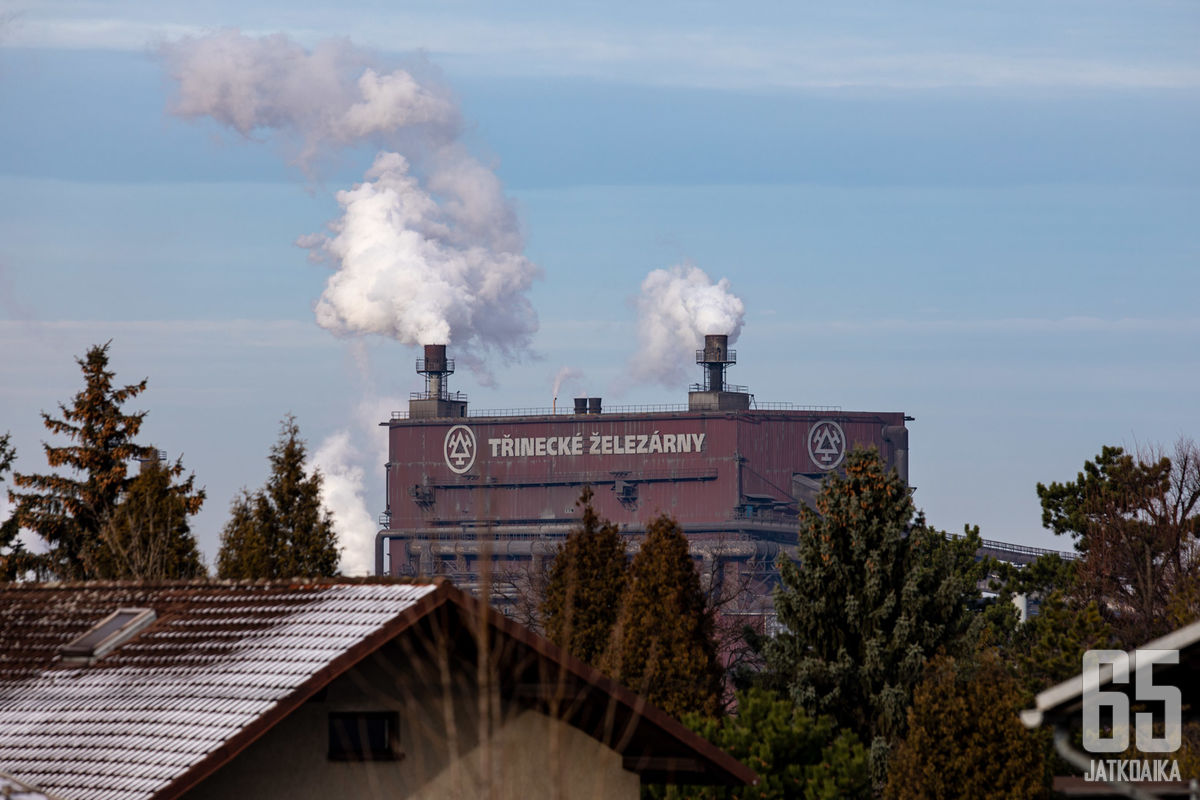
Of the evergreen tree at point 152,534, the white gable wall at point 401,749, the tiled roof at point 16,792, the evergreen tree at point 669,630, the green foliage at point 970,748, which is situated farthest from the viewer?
the evergreen tree at point 152,534

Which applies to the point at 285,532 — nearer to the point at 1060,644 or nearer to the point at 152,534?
the point at 152,534

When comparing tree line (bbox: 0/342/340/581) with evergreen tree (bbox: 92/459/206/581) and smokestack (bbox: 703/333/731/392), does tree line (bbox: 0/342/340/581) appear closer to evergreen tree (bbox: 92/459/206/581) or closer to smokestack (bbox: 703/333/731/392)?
evergreen tree (bbox: 92/459/206/581)

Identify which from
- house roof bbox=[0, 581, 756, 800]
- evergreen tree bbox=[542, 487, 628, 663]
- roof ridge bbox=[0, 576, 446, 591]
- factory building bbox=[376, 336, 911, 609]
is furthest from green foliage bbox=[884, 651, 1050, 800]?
factory building bbox=[376, 336, 911, 609]

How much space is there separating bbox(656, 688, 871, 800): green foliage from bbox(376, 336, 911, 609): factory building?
108 m

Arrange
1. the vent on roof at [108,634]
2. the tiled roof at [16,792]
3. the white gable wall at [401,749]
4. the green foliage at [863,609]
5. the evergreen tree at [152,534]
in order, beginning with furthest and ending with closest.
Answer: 1. the evergreen tree at [152,534]
2. the green foliage at [863,609]
3. the vent on roof at [108,634]
4. the white gable wall at [401,749]
5. the tiled roof at [16,792]

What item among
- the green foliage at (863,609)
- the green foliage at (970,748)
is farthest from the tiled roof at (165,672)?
the green foliage at (863,609)

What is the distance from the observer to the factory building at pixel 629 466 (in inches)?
5551

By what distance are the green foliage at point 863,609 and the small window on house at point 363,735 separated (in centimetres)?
1549

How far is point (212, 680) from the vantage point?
15312 mm

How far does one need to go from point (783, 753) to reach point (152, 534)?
15.9m

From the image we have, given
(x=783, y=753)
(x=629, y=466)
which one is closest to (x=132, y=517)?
(x=783, y=753)

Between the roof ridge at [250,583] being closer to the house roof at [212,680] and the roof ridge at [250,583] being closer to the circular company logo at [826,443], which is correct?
the house roof at [212,680]

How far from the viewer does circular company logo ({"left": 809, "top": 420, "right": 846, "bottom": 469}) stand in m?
142

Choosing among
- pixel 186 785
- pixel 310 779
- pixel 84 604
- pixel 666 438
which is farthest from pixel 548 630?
pixel 666 438
